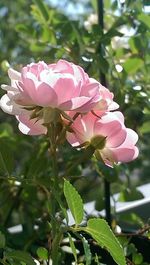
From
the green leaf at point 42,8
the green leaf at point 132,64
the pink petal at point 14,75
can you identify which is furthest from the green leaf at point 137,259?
the green leaf at point 42,8

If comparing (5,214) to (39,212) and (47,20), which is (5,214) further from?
(47,20)

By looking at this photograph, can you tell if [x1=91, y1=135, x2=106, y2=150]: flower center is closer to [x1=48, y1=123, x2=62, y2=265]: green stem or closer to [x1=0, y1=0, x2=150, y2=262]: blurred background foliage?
[x1=48, y1=123, x2=62, y2=265]: green stem

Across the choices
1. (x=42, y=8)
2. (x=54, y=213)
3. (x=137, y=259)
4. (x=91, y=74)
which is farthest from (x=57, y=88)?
(x=42, y=8)

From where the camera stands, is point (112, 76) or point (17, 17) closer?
point (112, 76)

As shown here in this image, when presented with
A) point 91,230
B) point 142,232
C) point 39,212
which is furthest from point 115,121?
point 39,212

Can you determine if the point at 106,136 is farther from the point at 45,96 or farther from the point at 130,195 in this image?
the point at 130,195

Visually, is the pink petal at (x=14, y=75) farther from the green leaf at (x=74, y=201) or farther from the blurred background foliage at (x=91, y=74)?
the blurred background foliage at (x=91, y=74)

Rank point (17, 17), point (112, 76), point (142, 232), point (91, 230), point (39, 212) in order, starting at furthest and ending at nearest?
point (17, 17) < point (39, 212) < point (112, 76) < point (142, 232) < point (91, 230)
